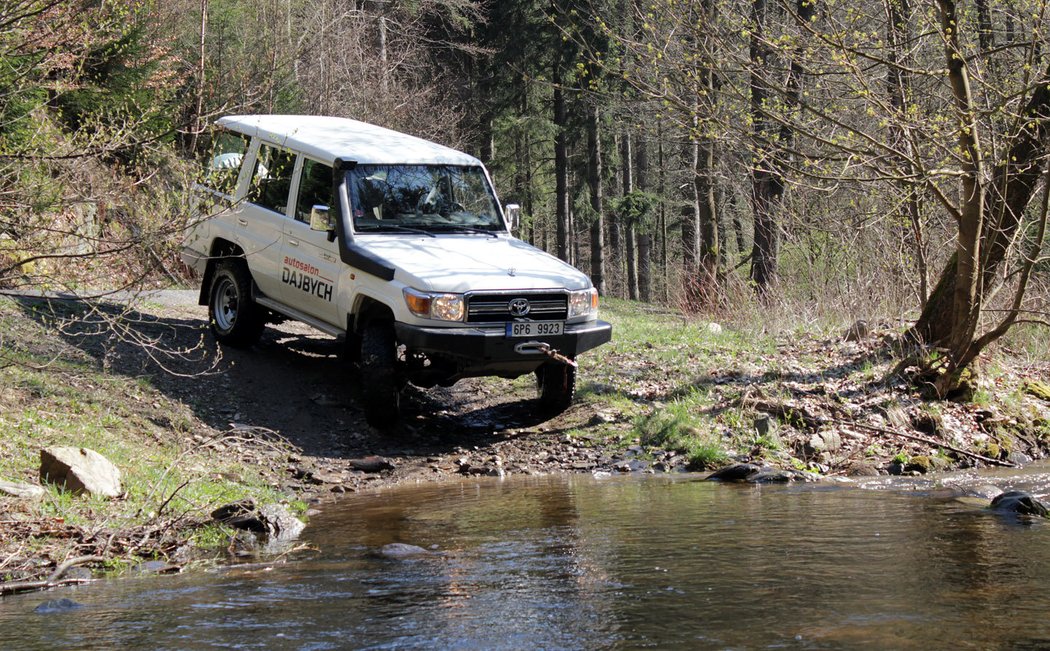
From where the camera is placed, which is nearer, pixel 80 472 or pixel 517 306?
pixel 80 472

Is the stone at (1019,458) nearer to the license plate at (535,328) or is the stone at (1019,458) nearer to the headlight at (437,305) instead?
the license plate at (535,328)

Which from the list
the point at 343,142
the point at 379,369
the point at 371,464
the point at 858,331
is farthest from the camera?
the point at 858,331

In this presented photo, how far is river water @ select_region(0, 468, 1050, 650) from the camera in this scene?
16.9 ft

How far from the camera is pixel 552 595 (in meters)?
5.94

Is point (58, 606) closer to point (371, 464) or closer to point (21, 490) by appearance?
point (21, 490)

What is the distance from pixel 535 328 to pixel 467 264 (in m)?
0.85

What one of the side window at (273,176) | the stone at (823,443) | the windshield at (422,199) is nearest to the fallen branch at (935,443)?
the stone at (823,443)

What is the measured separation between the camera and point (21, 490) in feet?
25.2

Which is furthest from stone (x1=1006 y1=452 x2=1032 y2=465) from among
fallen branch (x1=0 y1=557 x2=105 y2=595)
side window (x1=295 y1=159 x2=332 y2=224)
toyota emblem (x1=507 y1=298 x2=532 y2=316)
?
fallen branch (x1=0 y1=557 x2=105 y2=595)

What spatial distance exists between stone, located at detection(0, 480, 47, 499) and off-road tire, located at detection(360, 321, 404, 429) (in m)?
3.27

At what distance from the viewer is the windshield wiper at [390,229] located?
10.7 m

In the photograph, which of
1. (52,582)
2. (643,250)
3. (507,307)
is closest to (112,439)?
(52,582)

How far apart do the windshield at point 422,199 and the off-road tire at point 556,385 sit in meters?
1.56

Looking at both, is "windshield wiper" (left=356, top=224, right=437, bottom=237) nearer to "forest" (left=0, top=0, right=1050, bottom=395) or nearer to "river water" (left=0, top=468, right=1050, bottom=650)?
"forest" (left=0, top=0, right=1050, bottom=395)
